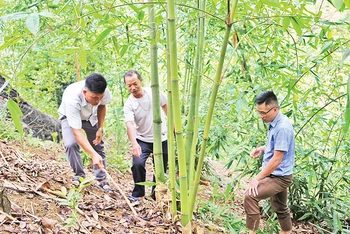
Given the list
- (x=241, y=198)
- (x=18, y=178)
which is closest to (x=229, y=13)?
(x=18, y=178)

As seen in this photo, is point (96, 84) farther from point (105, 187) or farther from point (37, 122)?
point (37, 122)

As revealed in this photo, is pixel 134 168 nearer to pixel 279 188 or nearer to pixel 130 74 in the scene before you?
pixel 130 74

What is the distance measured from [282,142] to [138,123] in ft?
4.43

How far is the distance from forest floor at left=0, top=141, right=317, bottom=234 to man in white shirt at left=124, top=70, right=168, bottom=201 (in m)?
0.25

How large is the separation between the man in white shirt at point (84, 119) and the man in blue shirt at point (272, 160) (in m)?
1.30

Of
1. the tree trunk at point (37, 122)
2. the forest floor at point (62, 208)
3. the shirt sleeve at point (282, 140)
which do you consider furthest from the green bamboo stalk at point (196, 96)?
the tree trunk at point (37, 122)

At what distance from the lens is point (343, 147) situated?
12.2 feet

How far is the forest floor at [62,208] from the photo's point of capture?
6.66 feet

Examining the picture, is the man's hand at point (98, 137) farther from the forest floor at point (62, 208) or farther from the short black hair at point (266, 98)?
the short black hair at point (266, 98)

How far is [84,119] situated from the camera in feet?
11.7

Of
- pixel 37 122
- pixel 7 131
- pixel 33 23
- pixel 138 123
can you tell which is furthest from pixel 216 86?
pixel 37 122

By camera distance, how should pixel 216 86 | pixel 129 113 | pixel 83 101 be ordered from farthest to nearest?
1. pixel 129 113
2. pixel 83 101
3. pixel 216 86

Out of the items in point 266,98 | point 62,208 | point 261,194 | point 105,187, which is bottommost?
point 261,194

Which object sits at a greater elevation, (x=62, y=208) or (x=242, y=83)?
(x=242, y=83)
